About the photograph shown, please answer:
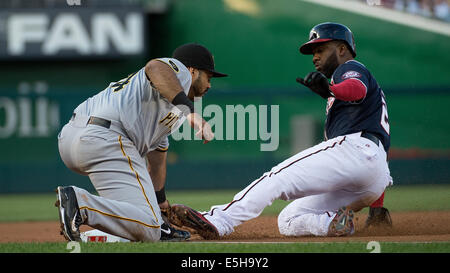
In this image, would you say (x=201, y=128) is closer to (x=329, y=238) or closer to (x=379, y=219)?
(x=329, y=238)

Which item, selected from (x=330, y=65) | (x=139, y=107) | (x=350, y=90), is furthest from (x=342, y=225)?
(x=139, y=107)

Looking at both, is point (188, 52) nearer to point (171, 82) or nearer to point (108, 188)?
point (171, 82)

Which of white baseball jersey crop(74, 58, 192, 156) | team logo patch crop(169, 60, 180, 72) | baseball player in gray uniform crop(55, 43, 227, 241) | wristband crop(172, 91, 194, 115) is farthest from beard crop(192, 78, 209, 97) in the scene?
wristband crop(172, 91, 194, 115)

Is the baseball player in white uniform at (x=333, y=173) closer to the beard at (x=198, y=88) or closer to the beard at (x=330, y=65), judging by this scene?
the beard at (x=330, y=65)

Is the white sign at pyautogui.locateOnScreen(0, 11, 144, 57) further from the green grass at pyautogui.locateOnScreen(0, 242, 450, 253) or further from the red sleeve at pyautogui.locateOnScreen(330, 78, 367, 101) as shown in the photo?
the green grass at pyautogui.locateOnScreen(0, 242, 450, 253)
